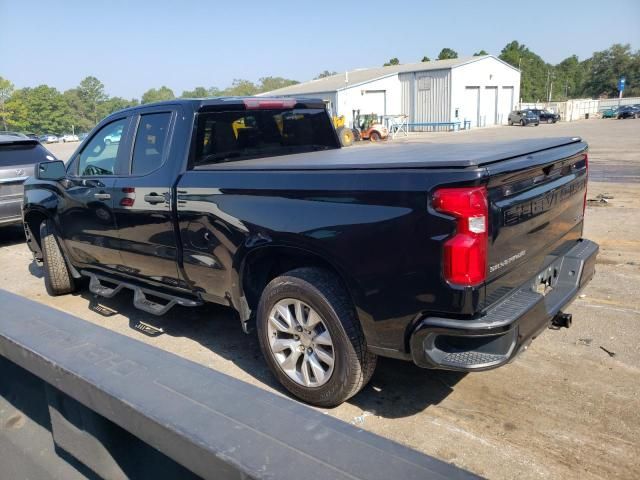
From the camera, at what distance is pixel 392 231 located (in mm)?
2666

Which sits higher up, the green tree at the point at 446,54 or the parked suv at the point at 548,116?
the green tree at the point at 446,54

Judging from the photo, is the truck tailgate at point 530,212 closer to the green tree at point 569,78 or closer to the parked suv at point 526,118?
the parked suv at point 526,118

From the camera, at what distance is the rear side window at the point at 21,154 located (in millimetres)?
8484

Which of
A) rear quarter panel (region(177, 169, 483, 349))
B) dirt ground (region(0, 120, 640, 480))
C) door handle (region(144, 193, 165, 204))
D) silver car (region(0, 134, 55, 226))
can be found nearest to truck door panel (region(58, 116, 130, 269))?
door handle (region(144, 193, 165, 204))

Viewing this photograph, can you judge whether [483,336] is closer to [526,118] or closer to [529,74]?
[526,118]

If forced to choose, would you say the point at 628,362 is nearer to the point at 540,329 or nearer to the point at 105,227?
the point at 540,329

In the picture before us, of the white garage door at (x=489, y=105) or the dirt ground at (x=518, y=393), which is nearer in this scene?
the dirt ground at (x=518, y=393)

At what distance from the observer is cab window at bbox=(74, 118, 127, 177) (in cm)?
455

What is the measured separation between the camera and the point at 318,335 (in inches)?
126

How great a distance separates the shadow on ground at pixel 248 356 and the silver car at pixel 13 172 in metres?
3.25

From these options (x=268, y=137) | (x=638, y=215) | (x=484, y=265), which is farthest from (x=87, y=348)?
(x=638, y=215)

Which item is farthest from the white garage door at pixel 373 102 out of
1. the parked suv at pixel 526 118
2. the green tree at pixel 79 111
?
the green tree at pixel 79 111

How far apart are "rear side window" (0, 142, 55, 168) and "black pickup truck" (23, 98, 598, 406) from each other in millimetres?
4642

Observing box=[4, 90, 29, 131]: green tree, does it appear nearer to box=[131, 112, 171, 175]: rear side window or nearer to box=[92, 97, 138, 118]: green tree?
Result: box=[92, 97, 138, 118]: green tree
